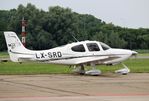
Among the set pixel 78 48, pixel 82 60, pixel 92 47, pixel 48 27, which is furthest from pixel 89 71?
pixel 48 27

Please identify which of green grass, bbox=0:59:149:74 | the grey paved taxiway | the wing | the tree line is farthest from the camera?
the tree line

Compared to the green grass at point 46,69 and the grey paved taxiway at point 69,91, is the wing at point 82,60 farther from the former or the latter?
the grey paved taxiway at point 69,91

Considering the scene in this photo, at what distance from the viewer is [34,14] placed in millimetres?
93562

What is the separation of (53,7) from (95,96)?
8076 centimetres

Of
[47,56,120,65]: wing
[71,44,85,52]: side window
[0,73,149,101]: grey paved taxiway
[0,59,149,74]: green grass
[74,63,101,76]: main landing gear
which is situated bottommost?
[0,59,149,74]: green grass

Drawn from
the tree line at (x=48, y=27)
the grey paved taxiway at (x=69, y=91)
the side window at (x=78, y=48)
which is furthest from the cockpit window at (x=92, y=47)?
the tree line at (x=48, y=27)

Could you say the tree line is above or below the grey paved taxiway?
above

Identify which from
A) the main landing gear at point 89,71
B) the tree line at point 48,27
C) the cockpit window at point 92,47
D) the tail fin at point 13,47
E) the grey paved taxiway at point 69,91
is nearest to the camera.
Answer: the grey paved taxiway at point 69,91

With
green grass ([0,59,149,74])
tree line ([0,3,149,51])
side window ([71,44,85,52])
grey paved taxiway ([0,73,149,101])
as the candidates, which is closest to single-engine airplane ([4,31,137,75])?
side window ([71,44,85,52])

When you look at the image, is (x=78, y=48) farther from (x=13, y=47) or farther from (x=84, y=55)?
(x=13, y=47)

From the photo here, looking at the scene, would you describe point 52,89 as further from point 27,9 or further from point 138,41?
point 138,41

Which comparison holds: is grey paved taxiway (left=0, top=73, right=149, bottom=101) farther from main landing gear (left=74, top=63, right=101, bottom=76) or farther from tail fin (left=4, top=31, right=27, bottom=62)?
tail fin (left=4, top=31, right=27, bottom=62)

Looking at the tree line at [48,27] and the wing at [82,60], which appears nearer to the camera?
the wing at [82,60]

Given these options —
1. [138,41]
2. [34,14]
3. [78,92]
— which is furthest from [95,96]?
[138,41]
